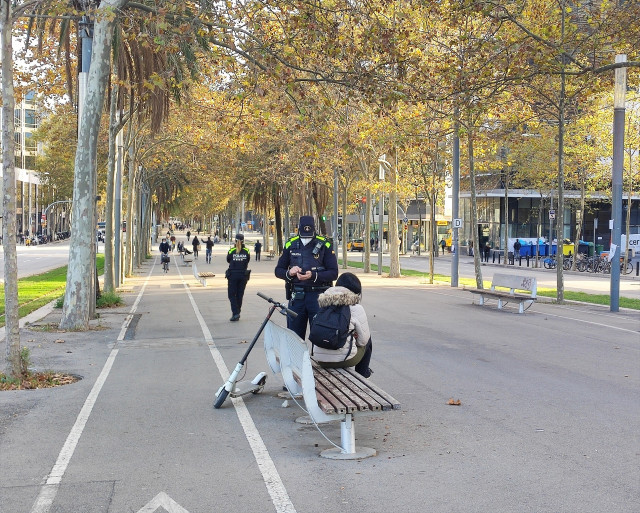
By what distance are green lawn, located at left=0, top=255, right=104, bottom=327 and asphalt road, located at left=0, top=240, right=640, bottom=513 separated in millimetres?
6345

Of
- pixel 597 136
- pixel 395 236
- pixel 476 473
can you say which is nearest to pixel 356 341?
pixel 476 473

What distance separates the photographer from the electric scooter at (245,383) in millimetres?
8398

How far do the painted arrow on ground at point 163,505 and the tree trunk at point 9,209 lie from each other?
5.04 metres

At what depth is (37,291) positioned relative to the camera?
86.9 feet

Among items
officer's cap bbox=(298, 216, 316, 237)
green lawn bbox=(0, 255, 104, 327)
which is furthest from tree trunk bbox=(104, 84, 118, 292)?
officer's cap bbox=(298, 216, 316, 237)

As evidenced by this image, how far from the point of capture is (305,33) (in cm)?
1395

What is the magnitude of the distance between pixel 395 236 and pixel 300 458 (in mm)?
32442

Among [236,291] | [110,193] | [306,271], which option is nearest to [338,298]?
[306,271]

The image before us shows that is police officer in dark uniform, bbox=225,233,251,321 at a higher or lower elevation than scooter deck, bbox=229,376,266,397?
higher

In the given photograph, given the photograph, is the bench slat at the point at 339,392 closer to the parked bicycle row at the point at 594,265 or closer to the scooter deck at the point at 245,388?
the scooter deck at the point at 245,388

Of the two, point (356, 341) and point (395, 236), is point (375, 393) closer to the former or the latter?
point (356, 341)

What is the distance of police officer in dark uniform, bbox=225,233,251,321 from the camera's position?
58.9ft

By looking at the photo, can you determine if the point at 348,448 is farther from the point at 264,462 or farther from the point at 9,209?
the point at 9,209

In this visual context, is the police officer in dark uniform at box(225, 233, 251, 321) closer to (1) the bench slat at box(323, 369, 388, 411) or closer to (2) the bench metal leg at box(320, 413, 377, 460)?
(1) the bench slat at box(323, 369, 388, 411)
